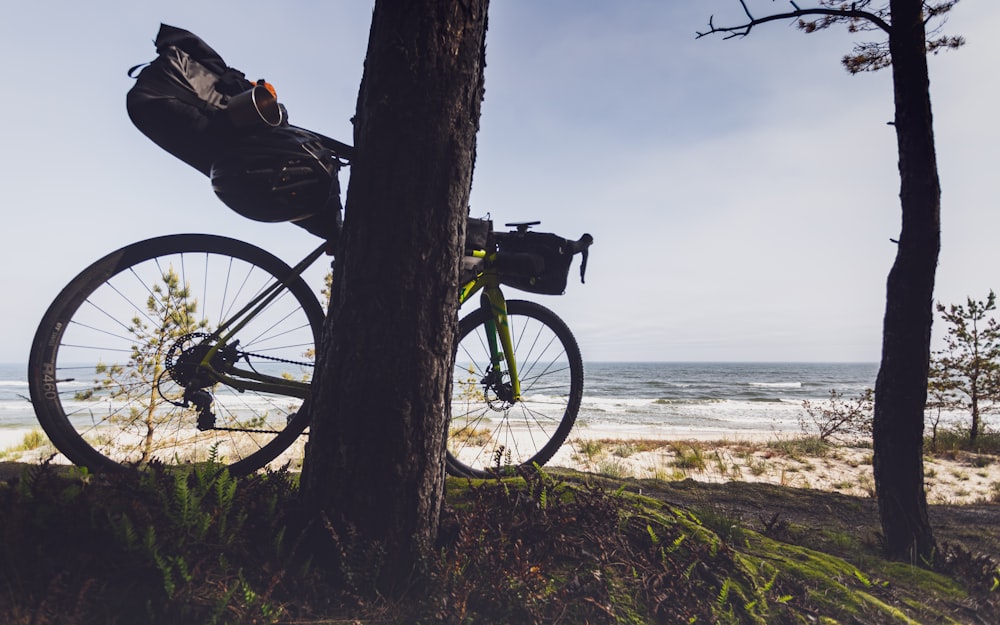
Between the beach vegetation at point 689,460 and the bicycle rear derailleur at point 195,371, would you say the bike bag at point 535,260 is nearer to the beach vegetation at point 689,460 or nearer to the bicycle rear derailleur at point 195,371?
the bicycle rear derailleur at point 195,371

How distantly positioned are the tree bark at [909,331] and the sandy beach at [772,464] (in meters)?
3.02

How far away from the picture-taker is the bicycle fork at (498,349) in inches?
128

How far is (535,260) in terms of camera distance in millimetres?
3180

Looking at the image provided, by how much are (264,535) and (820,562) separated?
8.14 ft

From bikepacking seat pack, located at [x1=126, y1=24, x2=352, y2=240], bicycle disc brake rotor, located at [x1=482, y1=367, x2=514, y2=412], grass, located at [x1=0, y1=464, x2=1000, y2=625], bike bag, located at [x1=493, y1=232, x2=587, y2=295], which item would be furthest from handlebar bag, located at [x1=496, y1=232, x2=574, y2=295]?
grass, located at [x1=0, y1=464, x2=1000, y2=625]

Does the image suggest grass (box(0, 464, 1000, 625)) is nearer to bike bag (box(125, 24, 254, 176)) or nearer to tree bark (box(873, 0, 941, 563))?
tree bark (box(873, 0, 941, 563))

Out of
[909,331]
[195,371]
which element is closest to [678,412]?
[909,331]

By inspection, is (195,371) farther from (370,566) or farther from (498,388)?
(498,388)

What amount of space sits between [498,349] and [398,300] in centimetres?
160

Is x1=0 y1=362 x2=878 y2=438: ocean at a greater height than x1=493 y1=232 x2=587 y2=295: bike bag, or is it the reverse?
x1=493 y1=232 x2=587 y2=295: bike bag

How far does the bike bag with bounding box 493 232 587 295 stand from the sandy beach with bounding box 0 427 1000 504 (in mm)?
3537

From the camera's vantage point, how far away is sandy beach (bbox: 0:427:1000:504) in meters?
6.96

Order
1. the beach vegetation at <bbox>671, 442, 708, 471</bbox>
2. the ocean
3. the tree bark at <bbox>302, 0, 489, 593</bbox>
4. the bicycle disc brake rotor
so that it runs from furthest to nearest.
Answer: the ocean
the beach vegetation at <bbox>671, 442, 708, 471</bbox>
the bicycle disc brake rotor
the tree bark at <bbox>302, 0, 489, 593</bbox>

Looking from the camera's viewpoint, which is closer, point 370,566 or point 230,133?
point 370,566
